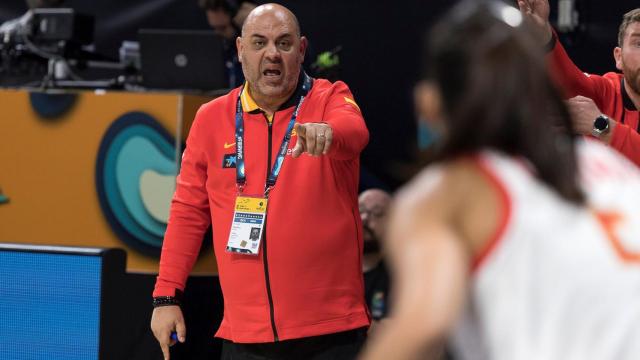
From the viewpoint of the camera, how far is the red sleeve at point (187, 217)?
3.63 metres

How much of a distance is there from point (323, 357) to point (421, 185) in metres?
1.94

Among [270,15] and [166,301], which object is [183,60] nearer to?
[270,15]

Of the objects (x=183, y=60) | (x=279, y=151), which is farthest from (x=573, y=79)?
(x=183, y=60)

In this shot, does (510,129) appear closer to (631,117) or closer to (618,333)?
(618,333)

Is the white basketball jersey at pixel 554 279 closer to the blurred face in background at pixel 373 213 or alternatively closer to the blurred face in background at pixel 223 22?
the blurred face in background at pixel 373 213

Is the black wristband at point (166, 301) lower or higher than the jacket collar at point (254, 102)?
lower

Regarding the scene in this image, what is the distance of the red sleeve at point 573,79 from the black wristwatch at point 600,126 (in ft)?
0.56

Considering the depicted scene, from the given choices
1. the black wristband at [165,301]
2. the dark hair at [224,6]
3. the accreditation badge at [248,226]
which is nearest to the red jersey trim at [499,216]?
the accreditation badge at [248,226]

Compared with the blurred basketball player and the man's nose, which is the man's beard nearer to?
the man's nose

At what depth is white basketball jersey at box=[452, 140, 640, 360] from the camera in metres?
1.58

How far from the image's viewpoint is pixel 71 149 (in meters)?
5.60

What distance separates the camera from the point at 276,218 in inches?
134

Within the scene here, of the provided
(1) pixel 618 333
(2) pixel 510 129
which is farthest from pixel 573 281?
(2) pixel 510 129

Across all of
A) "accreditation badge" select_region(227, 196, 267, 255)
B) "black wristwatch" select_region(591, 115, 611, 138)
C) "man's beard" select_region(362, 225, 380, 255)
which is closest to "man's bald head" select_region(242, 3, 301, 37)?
"accreditation badge" select_region(227, 196, 267, 255)
